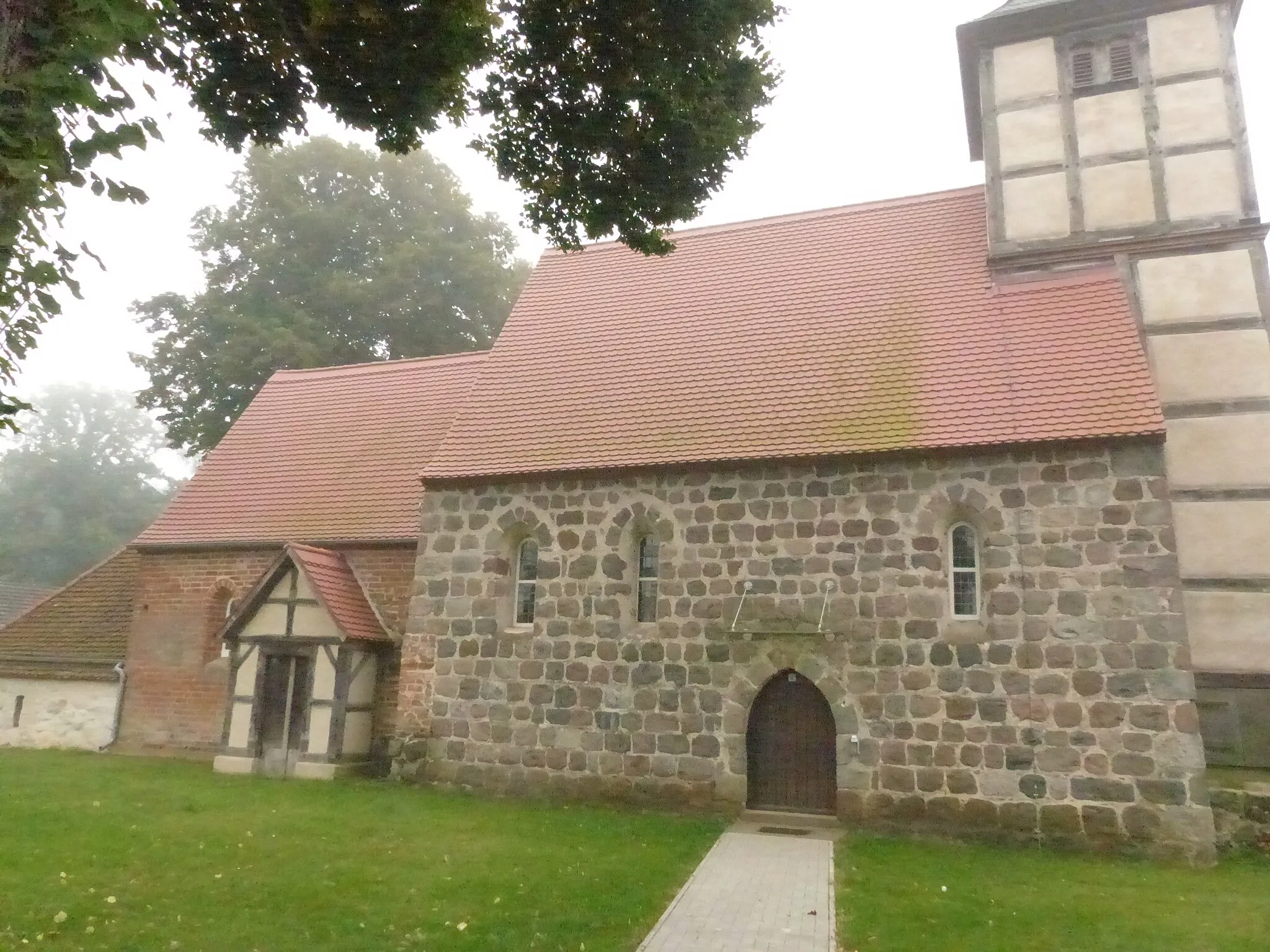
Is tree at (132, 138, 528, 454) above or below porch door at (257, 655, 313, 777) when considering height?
above

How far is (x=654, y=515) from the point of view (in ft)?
42.0

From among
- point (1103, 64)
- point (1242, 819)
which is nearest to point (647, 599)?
point (1242, 819)

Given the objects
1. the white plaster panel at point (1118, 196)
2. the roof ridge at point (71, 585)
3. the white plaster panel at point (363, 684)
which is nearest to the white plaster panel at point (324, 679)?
the white plaster panel at point (363, 684)

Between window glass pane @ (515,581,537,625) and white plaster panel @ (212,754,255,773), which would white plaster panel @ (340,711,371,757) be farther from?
window glass pane @ (515,581,537,625)

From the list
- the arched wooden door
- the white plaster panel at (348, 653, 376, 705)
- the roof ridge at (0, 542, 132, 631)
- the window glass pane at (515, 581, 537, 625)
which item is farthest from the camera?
the roof ridge at (0, 542, 132, 631)

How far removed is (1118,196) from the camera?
43.9 ft

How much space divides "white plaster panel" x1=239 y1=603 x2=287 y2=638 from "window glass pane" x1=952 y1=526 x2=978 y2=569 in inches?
391

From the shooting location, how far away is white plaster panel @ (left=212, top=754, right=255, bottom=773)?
46.5ft

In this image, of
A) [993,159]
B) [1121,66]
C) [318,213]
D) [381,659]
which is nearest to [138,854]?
[381,659]

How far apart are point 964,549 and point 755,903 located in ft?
17.9

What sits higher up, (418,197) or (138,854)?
(418,197)

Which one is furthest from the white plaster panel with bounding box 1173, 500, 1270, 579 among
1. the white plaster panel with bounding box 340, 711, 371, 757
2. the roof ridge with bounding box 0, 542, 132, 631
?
the roof ridge with bounding box 0, 542, 132, 631

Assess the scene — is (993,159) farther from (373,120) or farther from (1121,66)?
(373,120)

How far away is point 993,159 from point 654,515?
754 centimetres
